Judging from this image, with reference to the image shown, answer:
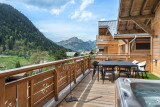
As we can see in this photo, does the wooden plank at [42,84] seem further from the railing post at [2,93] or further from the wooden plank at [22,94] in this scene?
the railing post at [2,93]

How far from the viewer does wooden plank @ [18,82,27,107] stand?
1556 mm

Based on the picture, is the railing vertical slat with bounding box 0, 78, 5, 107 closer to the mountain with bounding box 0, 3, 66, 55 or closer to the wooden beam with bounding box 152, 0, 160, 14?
the wooden beam with bounding box 152, 0, 160, 14

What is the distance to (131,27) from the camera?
786 centimetres

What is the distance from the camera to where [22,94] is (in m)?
1.61

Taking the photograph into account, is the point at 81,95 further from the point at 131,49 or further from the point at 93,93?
the point at 131,49

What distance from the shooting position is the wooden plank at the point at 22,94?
1556 mm

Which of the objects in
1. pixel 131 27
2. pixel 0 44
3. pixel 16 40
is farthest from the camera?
pixel 16 40

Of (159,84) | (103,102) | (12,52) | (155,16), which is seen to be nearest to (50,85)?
(103,102)

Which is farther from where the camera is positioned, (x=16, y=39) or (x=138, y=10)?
(x=16, y=39)

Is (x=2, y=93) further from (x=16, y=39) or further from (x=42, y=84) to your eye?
(x=16, y=39)

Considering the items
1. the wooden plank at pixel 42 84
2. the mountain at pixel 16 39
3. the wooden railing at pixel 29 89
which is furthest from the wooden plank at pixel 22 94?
the mountain at pixel 16 39

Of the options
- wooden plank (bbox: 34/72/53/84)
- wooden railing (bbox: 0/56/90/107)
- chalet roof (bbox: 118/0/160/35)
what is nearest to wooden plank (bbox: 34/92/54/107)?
wooden railing (bbox: 0/56/90/107)

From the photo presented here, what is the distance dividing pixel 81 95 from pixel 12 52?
9649 cm

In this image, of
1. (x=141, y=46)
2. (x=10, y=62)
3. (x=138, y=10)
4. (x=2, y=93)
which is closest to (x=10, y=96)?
(x=2, y=93)
